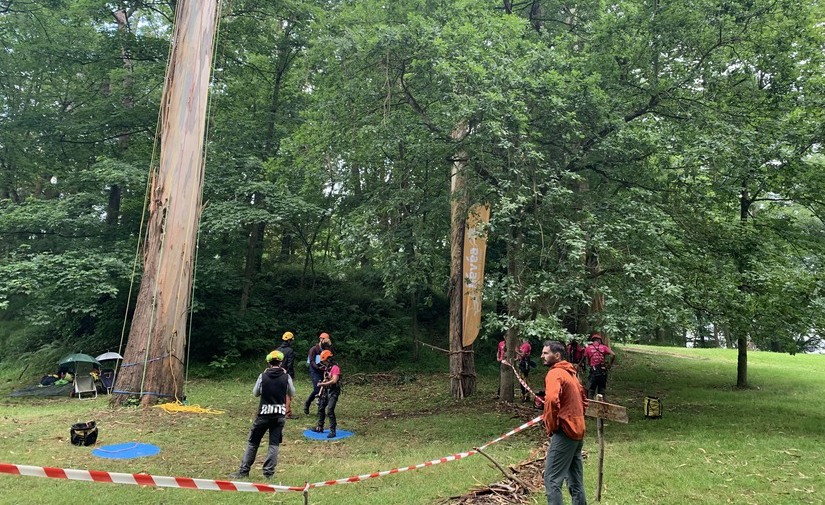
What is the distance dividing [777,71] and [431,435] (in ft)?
29.3

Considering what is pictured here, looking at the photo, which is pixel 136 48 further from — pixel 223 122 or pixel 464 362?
pixel 464 362

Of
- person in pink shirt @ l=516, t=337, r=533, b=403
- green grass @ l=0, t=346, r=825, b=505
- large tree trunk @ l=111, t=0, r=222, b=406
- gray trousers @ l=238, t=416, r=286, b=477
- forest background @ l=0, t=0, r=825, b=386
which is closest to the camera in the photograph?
green grass @ l=0, t=346, r=825, b=505

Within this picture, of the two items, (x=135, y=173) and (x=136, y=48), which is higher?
(x=136, y=48)

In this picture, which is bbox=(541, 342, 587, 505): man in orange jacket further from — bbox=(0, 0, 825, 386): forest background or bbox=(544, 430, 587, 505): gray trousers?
bbox=(0, 0, 825, 386): forest background

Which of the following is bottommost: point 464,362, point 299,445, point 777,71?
point 299,445

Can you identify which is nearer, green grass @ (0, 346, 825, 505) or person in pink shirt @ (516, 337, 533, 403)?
green grass @ (0, 346, 825, 505)

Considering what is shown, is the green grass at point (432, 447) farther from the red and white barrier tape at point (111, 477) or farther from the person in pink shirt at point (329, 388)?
the red and white barrier tape at point (111, 477)

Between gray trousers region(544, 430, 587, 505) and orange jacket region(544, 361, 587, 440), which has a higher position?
orange jacket region(544, 361, 587, 440)

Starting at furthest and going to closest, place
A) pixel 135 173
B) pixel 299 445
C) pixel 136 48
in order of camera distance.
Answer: pixel 136 48 → pixel 135 173 → pixel 299 445

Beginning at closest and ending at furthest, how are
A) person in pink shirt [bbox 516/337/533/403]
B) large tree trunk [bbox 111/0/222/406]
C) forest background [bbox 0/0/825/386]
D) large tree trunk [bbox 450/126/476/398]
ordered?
forest background [bbox 0/0/825/386]
large tree trunk [bbox 111/0/222/406]
large tree trunk [bbox 450/126/476/398]
person in pink shirt [bbox 516/337/533/403]

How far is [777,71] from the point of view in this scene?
30.1 ft

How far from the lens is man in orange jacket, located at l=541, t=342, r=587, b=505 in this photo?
4.41 m

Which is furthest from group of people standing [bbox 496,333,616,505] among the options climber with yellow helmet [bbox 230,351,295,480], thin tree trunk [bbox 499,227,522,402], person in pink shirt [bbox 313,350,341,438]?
person in pink shirt [bbox 313,350,341,438]

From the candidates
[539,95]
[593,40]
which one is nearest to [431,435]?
[539,95]
